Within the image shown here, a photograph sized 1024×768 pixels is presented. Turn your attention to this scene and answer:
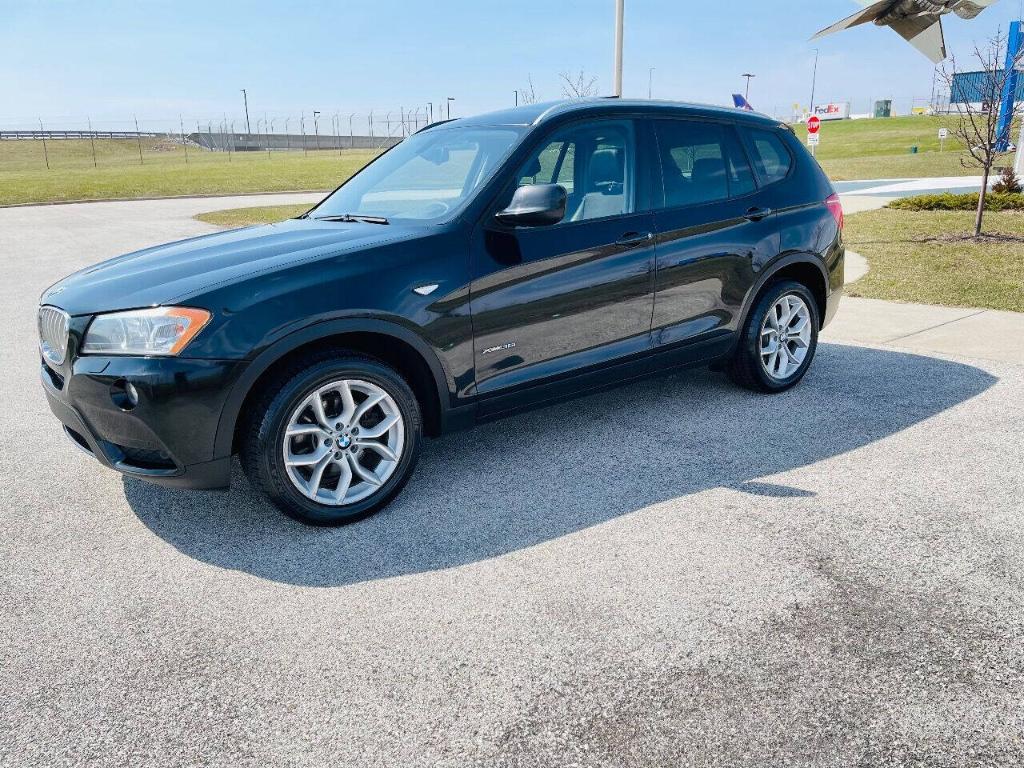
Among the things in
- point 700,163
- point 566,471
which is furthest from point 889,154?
point 566,471

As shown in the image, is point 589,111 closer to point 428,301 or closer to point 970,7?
point 428,301

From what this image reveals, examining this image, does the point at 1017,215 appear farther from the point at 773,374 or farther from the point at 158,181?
the point at 158,181

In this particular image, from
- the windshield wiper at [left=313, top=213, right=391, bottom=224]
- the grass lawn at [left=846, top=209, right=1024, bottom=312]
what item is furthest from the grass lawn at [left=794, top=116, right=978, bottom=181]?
the windshield wiper at [left=313, top=213, right=391, bottom=224]

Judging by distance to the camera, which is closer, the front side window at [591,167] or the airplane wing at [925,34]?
the front side window at [591,167]

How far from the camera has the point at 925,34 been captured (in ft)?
53.2

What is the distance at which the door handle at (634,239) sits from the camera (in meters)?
4.38

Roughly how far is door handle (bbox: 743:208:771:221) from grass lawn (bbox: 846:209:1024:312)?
4.36 metres

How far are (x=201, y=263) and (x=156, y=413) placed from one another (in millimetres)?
795

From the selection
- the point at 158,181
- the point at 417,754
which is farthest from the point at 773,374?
the point at 158,181

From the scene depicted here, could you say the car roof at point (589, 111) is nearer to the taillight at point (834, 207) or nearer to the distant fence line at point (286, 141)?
the taillight at point (834, 207)

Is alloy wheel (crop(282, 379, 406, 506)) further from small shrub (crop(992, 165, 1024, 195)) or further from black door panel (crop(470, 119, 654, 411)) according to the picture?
small shrub (crop(992, 165, 1024, 195))

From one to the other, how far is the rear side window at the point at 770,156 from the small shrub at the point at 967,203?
13.3 meters

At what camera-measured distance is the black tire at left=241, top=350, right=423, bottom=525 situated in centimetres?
348

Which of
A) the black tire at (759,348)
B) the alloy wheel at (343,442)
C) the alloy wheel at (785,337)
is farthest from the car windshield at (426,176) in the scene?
the alloy wheel at (785,337)
